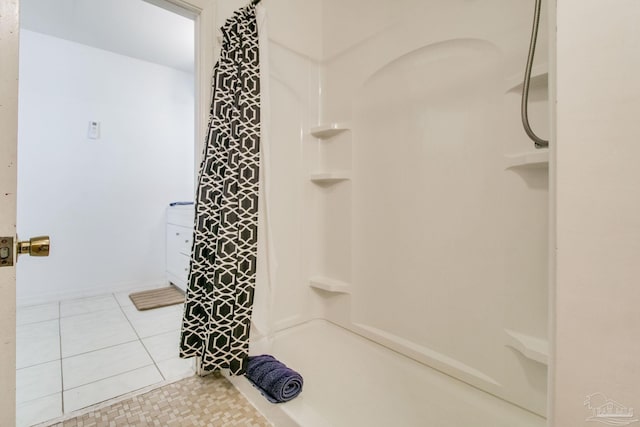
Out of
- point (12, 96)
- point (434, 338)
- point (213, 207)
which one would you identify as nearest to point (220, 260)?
point (213, 207)

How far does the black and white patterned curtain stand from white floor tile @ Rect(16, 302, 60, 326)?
1.64 metres

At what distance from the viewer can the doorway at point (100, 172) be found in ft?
6.13

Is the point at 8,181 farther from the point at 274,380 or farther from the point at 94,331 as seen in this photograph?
the point at 94,331

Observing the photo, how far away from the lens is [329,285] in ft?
5.78

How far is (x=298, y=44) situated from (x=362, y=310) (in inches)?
68.4

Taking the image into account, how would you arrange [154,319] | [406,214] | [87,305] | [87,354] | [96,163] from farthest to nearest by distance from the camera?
[96,163] < [87,305] < [154,319] < [87,354] < [406,214]

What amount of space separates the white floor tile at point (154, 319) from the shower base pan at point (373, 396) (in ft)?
3.12

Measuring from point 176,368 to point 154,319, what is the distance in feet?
2.72

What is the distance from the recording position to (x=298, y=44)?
1.76 metres

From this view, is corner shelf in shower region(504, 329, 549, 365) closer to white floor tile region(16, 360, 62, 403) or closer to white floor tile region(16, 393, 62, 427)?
white floor tile region(16, 393, 62, 427)

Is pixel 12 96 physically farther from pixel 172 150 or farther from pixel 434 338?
pixel 172 150

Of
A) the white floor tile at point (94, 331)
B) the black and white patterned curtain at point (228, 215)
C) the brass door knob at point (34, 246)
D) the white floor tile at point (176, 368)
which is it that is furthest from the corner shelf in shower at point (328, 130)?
the white floor tile at point (94, 331)

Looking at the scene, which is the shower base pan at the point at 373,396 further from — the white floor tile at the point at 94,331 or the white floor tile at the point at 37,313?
the white floor tile at the point at 37,313

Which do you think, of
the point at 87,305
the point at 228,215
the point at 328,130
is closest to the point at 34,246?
the point at 228,215
